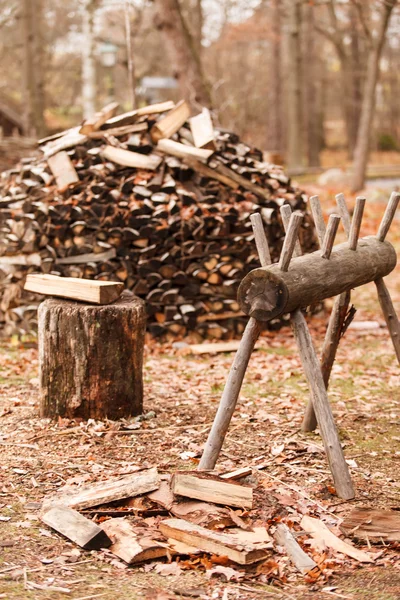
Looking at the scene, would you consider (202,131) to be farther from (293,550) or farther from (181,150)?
(293,550)

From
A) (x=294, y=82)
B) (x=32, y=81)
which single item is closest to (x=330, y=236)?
(x=32, y=81)

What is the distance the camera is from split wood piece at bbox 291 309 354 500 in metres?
4.48

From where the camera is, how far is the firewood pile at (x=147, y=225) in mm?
8469

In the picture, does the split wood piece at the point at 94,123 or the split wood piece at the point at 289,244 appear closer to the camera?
the split wood piece at the point at 289,244

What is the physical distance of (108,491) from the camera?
168 inches

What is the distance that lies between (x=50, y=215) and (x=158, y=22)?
8010 mm

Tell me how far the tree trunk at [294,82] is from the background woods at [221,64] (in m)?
0.03

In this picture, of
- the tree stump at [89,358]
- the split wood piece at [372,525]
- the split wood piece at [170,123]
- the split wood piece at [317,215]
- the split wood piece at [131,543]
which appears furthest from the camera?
the split wood piece at [170,123]

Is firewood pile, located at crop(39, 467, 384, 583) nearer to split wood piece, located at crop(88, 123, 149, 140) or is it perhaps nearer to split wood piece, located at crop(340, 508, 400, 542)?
split wood piece, located at crop(340, 508, 400, 542)

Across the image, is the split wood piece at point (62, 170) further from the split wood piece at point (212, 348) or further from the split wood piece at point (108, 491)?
the split wood piece at point (108, 491)

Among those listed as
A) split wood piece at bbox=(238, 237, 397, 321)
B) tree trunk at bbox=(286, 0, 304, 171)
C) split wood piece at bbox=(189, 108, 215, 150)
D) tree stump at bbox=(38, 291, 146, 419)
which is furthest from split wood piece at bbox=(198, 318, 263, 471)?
tree trunk at bbox=(286, 0, 304, 171)

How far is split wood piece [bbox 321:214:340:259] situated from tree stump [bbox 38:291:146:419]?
1.62 m

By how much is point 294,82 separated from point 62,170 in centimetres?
1623

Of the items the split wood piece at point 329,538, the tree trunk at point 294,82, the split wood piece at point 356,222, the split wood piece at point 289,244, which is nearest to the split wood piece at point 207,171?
the split wood piece at point 356,222
